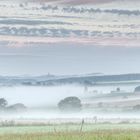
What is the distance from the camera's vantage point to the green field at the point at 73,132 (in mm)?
7949

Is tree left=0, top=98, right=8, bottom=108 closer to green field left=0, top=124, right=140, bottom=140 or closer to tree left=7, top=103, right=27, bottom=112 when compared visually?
tree left=7, top=103, right=27, bottom=112

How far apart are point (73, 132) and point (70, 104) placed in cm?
84

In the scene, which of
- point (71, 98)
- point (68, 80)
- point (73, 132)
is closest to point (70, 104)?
point (71, 98)

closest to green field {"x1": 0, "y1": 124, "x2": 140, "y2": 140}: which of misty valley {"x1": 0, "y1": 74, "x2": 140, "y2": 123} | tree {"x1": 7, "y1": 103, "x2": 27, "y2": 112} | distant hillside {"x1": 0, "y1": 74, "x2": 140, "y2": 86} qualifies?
misty valley {"x1": 0, "y1": 74, "x2": 140, "y2": 123}

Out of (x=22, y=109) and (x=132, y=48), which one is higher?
(x=132, y=48)

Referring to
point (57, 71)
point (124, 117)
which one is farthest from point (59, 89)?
point (124, 117)

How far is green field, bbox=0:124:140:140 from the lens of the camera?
26.1ft

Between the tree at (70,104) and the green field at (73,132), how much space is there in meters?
0.24

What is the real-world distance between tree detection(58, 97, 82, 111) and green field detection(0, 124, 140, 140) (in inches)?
9.4

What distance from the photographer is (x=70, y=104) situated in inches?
381

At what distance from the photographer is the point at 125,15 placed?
10.4 m

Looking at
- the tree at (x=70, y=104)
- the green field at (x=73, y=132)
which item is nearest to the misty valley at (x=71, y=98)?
the tree at (x=70, y=104)

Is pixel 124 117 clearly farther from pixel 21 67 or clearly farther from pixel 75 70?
pixel 21 67

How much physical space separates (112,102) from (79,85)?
52 cm
